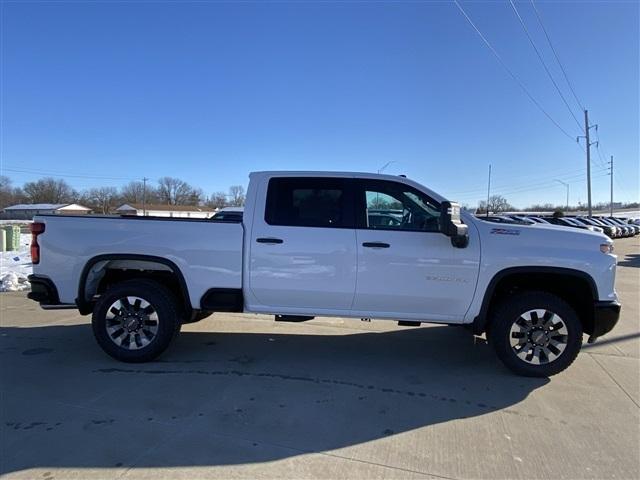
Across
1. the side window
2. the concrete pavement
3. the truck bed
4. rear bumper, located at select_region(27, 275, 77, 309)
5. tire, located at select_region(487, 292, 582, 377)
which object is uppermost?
the side window

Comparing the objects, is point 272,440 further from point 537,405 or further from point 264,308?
point 537,405

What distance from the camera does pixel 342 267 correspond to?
4.75 metres

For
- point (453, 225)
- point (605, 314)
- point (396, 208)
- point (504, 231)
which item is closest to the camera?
point (453, 225)

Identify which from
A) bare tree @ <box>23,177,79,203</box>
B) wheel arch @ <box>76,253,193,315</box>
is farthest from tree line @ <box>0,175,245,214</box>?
wheel arch @ <box>76,253,193,315</box>

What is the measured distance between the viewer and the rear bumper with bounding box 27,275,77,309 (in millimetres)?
5043

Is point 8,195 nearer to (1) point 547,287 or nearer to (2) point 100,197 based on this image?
(2) point 100,197

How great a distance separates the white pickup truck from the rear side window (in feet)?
0.04

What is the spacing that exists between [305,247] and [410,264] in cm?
107

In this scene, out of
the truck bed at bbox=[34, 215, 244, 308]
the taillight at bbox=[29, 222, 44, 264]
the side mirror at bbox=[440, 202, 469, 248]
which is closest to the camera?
the side mirror at bbox=[440, 202, 469, 248]

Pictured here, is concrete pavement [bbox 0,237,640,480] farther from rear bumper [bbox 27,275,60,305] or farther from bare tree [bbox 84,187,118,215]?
bare tree [bbox 84,187,118,215]

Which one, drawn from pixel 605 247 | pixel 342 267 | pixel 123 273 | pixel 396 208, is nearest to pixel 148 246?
pixel 123 273

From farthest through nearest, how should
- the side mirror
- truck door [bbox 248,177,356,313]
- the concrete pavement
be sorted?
truck door [bbox 248,177,356,313] < the side mirror < the concrete pavement

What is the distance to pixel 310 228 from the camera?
15.8 feet

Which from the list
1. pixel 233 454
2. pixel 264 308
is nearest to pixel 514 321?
pixel 264 308
